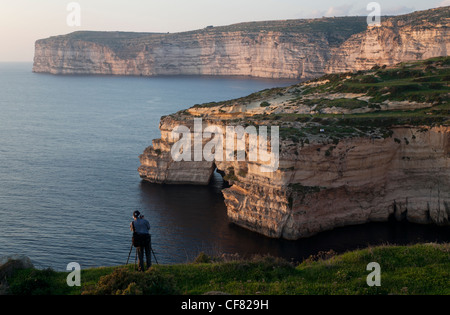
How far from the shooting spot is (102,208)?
138 ft

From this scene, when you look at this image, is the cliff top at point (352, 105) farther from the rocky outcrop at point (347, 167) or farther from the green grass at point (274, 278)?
the green grass at point (274, 278)

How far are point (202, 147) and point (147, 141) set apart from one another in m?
24.5

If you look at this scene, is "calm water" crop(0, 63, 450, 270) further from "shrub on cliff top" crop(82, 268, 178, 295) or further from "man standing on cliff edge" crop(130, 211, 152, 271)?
"shrub on cliff top" crop(82, 268, 178, 295)

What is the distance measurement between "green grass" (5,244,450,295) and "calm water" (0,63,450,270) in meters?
13.4

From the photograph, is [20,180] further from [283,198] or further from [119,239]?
[283,198]

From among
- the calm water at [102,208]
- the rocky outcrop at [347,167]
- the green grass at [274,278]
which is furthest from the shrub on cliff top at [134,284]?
the rocky outcrop at [347,167]

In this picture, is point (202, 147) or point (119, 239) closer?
point (119, 239)

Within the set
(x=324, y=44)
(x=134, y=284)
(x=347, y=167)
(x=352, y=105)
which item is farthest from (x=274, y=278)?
(x=324, y=44)

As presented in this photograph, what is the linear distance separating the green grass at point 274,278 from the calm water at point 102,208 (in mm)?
13413

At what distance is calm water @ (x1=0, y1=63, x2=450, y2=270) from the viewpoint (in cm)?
3325

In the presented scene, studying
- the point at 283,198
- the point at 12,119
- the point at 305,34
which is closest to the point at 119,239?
the point at 283,198

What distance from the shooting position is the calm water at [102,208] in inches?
1309

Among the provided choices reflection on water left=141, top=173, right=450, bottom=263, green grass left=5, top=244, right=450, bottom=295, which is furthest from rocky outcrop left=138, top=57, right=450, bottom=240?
green grass left=5, top=244, right=450, bottom=295

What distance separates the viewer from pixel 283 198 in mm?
34531
